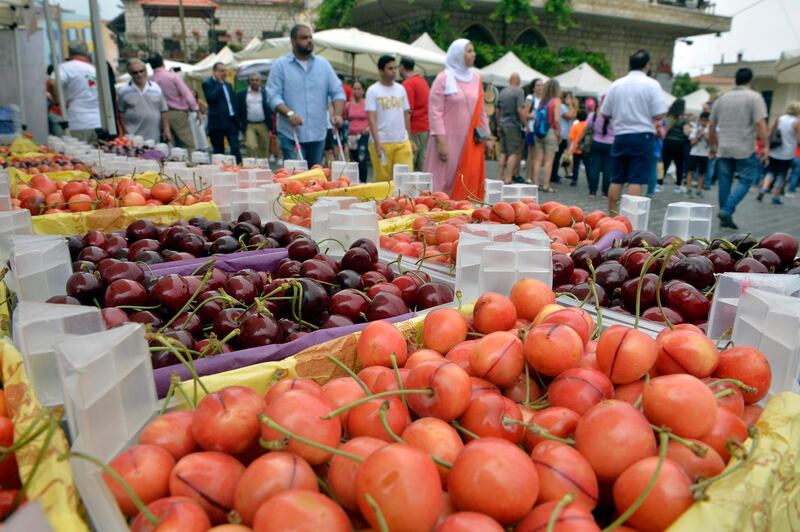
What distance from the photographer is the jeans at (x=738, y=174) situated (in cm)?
689

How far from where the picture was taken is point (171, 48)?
118ft

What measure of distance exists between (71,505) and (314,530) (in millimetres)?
416

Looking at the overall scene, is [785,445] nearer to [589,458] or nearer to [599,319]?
[589,458]

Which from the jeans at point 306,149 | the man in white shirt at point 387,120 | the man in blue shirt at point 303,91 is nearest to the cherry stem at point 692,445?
the man in blue shirt at point 303,91

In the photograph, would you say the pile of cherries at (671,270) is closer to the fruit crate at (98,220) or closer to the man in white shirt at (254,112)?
the fruit crate at (98,220)

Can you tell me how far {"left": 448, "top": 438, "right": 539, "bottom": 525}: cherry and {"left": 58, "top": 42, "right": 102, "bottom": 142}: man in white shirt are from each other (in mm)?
8062

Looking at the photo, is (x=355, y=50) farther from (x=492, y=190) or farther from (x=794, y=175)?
(x=492, y=190)

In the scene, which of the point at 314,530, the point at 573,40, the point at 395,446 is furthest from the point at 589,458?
the point at 573,40

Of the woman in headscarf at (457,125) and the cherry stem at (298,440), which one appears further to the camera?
the woman in headscarf at (457,125)

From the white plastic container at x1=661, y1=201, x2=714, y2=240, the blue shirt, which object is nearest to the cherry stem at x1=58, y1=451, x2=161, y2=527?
the white plastic container at x1=661, y1=201, x2=714, y2=240

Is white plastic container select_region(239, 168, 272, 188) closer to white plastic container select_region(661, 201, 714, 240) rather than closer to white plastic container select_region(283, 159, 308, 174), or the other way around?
white plastic container select_region(283, 159, 308, 174)

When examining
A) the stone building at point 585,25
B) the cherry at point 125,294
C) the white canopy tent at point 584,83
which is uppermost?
the stone building at point 585,25

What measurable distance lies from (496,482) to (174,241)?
2095 millimetres

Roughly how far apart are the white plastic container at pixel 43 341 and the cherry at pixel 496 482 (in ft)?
2.86
